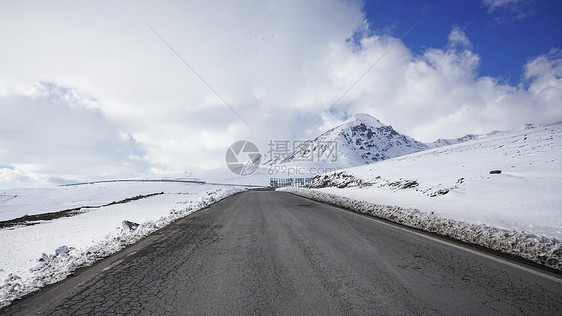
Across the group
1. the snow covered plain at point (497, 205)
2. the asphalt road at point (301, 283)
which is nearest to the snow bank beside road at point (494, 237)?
the snow covered plain at point (497, 205)

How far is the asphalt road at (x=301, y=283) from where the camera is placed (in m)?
2.49

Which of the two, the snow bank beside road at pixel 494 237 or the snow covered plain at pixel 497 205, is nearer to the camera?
the snow bank beside road at pixel 494 237

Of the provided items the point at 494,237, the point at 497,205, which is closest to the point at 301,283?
the point at 494,237

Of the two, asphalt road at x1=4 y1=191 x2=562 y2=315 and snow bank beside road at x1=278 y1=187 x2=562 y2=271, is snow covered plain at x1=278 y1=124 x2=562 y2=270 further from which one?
asphalt road at x1=4 y1=191 x2=562 y2=315

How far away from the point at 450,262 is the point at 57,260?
7.07m

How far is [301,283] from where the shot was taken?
10.0ft

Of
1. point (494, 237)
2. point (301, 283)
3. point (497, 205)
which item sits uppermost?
point (497, 205)

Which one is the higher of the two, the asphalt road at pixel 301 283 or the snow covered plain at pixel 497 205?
the snow covered plain at pixel 497 205

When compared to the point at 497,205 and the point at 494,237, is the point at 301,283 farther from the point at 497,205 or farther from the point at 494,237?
the point at 497,205

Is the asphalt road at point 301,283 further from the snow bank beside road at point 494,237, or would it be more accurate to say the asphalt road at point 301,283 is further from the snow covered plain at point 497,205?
the snow covered plain at point 497,205

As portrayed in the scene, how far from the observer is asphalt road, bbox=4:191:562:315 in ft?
8.16

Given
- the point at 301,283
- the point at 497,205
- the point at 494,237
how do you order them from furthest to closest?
the point at 497,205 < the point at 494,237 < the point at 301,283

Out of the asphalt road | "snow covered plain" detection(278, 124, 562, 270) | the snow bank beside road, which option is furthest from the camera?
"snow covered plain" detection(278, 124, 562, 270)

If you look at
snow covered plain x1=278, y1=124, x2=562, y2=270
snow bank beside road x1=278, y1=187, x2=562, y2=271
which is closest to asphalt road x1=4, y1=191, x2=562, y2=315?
snow bank beside road x1=278, y1=187, x2=562, y2=271
